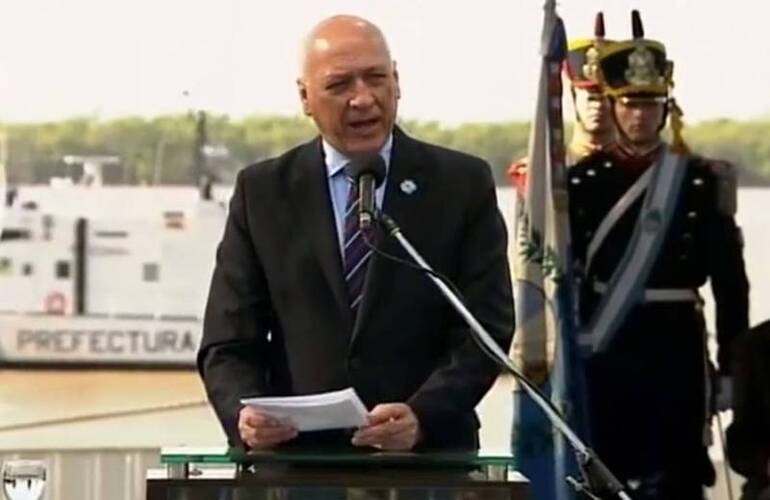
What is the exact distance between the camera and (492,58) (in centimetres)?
452

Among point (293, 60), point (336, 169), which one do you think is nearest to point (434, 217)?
point (336, 169)

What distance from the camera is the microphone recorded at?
2652mm

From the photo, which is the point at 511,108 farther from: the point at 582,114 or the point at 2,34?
the point at 2,34

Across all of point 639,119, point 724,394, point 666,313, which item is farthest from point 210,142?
point 724,394

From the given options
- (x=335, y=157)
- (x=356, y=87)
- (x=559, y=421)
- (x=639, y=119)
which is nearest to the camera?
(x=559, y=421)

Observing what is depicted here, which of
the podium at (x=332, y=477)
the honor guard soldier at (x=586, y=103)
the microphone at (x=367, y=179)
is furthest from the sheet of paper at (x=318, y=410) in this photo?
the honor guard soldier at (x=586, y=103)

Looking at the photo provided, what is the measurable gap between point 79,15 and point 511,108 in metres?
0.92

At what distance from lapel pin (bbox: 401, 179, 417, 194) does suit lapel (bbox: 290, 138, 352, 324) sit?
0.11 m

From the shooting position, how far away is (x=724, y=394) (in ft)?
14.8

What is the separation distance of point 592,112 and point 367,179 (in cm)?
187

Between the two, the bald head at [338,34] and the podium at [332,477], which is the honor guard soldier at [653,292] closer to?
the bald head at [338,34]

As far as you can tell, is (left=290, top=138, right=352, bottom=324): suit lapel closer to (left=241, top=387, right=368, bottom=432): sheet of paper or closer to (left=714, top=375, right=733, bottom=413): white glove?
(left=241, top=387, right=368, bottom=432): sheet of paper

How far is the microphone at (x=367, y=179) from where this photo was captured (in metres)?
2.65

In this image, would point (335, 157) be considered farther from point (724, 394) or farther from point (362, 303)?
point (724, 394)
